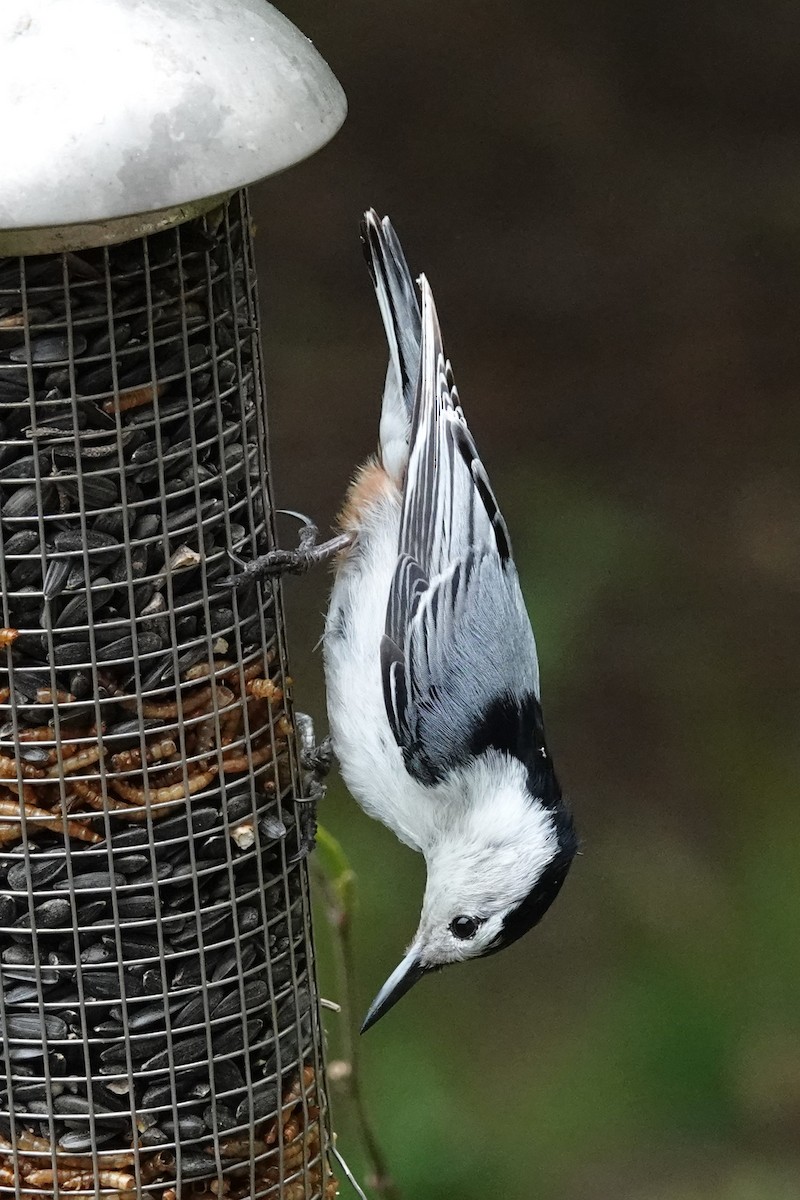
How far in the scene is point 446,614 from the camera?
12.2 feet

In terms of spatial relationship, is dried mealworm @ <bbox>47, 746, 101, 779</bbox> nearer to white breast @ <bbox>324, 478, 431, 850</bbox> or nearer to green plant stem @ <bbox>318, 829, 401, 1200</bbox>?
green plant stem @ <bbox>318, 829, 401, 1200</bbox>

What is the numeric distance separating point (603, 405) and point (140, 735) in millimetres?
4329

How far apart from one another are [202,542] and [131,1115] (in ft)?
3.33

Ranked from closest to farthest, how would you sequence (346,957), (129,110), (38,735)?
(129,110) < (38,735) < (346,957)

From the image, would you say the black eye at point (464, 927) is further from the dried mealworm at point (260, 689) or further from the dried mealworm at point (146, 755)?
the dried mealworm at point (146, 755)

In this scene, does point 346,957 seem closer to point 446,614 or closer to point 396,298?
point 446,614

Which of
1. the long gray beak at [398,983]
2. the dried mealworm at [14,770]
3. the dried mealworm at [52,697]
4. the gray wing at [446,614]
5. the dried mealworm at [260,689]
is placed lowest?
the long gray beak at [398,983]

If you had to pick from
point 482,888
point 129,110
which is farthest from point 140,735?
point 129,110

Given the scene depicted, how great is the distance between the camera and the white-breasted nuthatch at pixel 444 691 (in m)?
3.70

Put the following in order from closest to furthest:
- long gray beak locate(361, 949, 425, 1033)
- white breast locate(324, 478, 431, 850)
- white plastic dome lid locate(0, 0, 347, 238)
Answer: white plastic dome lid locate(0, 0, 347, 238) → long gray beak locate(361, 949, 425, 1033) → white breast locate(324, 478, 431, 850)

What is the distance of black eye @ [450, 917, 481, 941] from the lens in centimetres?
371

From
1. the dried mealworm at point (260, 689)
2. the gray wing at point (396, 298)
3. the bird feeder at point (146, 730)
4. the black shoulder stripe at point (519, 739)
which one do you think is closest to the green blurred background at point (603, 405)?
the black shoulder stripe at point (519, 739)

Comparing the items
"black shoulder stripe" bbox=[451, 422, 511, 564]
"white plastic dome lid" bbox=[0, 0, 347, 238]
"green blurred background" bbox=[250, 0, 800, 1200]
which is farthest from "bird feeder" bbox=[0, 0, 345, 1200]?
"green blurred background" bbox=[250, 0, 800, 1200]

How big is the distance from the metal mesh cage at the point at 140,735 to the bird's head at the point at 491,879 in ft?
1.76
